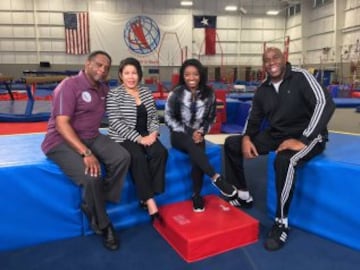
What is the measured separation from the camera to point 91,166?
1.81 m

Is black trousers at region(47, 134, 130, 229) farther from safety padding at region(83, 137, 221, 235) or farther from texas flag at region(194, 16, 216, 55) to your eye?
texas flag at region(194, 16, 216, 55)

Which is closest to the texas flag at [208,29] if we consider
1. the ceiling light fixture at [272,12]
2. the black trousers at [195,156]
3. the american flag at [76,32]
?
the ceiling light fixture at [272,12]

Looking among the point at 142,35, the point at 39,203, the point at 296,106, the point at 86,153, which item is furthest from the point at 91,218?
the point at 142,35

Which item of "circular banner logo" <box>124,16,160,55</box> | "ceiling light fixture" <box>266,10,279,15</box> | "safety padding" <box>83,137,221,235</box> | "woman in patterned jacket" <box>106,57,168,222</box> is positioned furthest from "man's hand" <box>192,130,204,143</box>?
"ceiling light fixture" <box>266,10,279,15</box>

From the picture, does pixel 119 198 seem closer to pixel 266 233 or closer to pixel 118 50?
pixel 266 233

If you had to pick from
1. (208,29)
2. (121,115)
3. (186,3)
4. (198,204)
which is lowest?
(198,204)

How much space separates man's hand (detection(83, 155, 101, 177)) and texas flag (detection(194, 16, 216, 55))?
1482 cm

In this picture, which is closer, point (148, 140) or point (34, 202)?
point (34, 202)

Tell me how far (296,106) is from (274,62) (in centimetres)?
32

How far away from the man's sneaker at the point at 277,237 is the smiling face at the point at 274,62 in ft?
3.16

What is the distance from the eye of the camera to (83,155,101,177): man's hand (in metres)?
1.81

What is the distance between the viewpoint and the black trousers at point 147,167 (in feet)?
6.54

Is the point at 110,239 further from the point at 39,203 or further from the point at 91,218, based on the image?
the point at 39,203

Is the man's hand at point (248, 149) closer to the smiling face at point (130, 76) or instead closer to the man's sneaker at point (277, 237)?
the man's sneaker at point (277, 237)
